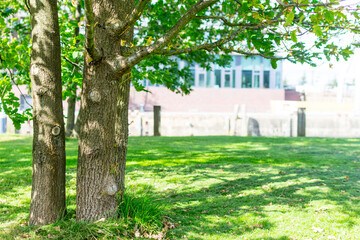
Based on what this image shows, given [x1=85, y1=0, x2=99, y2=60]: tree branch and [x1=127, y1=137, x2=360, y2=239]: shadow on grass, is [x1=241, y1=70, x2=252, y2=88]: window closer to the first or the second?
[x1=127, y1=137, x2=360, y2=239]: shadow on grass

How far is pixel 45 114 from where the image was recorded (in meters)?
4.28

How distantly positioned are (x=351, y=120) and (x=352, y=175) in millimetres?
20022

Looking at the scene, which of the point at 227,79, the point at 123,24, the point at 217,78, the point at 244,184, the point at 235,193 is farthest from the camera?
the point at 227,79

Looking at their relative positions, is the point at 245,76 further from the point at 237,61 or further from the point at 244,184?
the point at 244,184

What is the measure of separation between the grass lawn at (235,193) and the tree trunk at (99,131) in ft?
1.17

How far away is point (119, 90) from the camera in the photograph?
446 centimetres

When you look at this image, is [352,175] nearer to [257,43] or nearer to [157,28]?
[257,43]

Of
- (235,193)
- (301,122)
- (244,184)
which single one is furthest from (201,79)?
(235,193)

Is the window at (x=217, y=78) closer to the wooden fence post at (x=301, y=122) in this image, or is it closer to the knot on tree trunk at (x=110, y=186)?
the wooden fence post at (x=301, y=122)

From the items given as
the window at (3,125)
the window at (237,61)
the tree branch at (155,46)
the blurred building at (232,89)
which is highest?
the window at (237,61)

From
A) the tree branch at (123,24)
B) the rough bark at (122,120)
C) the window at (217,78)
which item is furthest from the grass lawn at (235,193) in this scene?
the window at (217,78)

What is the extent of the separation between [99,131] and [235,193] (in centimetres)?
307

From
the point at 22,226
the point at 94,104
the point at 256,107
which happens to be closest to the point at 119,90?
the point at 94,104

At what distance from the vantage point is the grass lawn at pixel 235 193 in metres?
4.64
